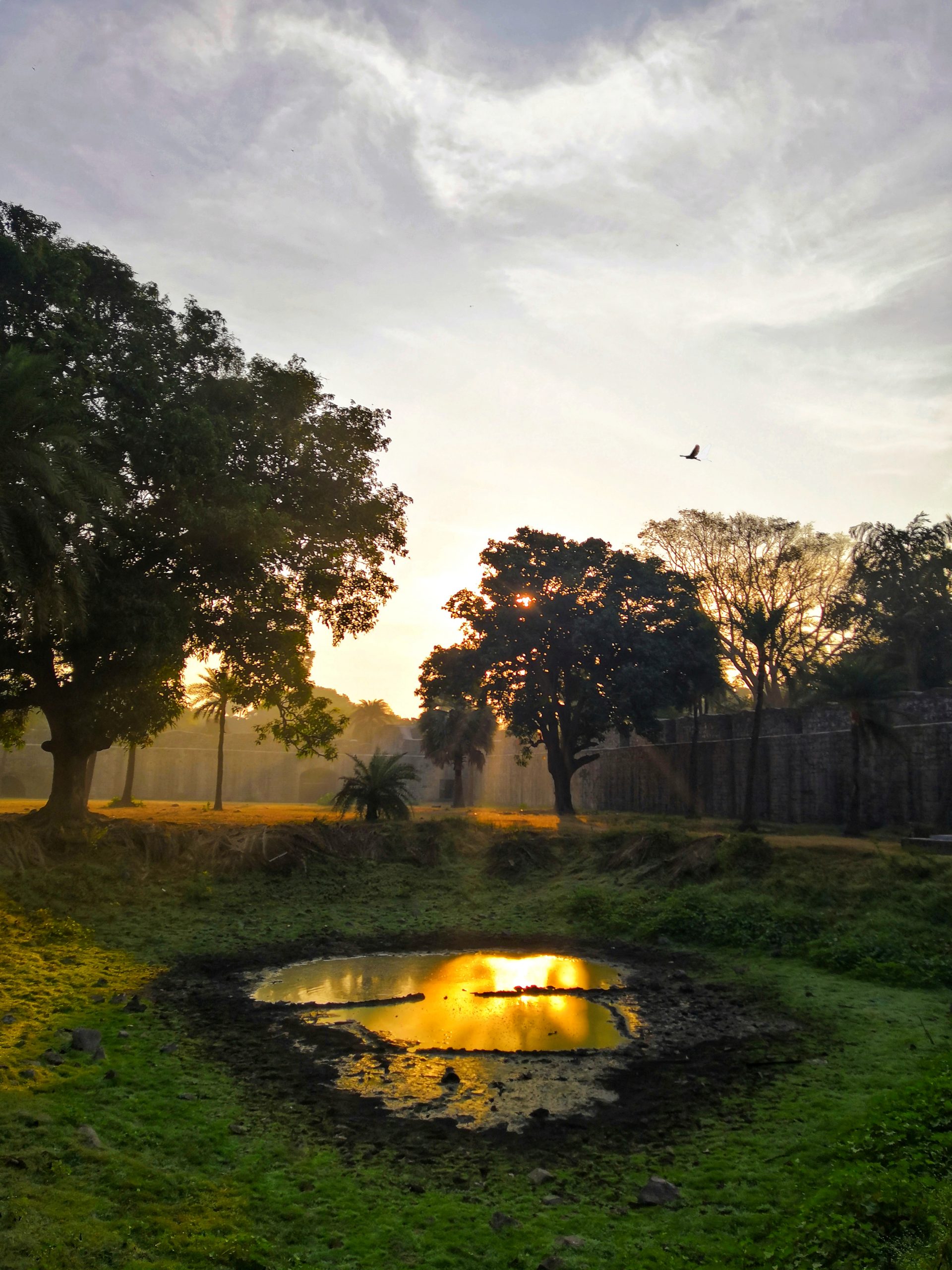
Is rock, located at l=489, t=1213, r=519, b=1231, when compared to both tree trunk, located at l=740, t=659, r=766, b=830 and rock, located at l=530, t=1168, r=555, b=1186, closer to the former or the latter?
rock, located at l=530, t=1168, r=555, b=1186

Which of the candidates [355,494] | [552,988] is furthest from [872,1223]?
[355,494]

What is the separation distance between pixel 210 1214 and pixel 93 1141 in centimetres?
97

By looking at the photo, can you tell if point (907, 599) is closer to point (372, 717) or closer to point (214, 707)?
point (214, 707)

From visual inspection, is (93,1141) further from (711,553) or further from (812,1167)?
(711,553)

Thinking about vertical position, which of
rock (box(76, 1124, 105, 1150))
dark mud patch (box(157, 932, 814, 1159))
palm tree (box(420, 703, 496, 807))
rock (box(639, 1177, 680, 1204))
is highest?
palm tree (box(420, 703, 496, 807))

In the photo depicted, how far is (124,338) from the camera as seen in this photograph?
1634 centimetres

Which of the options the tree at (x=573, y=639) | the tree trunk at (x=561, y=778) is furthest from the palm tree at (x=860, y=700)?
the tree trunk at (x=561, y=778)

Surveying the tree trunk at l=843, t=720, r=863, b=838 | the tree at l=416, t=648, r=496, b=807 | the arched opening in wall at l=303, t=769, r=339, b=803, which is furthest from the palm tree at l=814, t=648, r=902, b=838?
the arched opening in wall at l=303, t=769, r=339, b=803

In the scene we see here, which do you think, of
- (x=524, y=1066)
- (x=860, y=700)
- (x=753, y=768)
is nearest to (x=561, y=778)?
(x=753, y=768)

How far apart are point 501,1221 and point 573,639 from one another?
2682 cm

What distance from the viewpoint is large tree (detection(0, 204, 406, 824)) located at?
14.1m

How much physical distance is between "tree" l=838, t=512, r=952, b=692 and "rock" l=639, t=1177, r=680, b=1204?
32.4m

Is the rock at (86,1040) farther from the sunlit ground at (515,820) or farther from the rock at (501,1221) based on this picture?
the sunlit ground at (515,820)

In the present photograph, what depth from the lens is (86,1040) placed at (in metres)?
6.14
